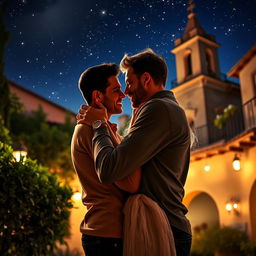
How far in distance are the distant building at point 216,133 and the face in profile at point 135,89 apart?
9.62 meters

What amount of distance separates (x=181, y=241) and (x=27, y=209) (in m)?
2.73

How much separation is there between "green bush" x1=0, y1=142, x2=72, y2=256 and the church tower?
41.5 feet

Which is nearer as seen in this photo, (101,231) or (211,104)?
(101,231)

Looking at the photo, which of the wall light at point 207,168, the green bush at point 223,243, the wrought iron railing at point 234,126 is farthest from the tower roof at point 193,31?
the green bush at point 223,243

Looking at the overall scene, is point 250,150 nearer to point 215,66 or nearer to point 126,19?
point 126,19

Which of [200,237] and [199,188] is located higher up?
[199,188]

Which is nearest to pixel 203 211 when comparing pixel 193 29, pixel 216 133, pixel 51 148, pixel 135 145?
pixel 216 133

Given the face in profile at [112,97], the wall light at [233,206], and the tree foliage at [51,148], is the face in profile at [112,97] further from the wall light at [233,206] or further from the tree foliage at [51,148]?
the tree foliage at [51,148]

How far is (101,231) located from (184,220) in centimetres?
38

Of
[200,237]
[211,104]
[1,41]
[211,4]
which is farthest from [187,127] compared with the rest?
[211,104]

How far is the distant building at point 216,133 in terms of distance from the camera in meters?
12.3

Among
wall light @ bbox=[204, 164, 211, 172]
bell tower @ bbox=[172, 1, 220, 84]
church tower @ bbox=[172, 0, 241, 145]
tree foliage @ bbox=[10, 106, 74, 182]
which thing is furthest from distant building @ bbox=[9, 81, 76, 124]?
wall light @ bbox=[204, 164, 211, 172]

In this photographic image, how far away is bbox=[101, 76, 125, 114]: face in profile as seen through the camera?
6.60 ft

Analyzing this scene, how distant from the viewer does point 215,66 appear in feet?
65.3
